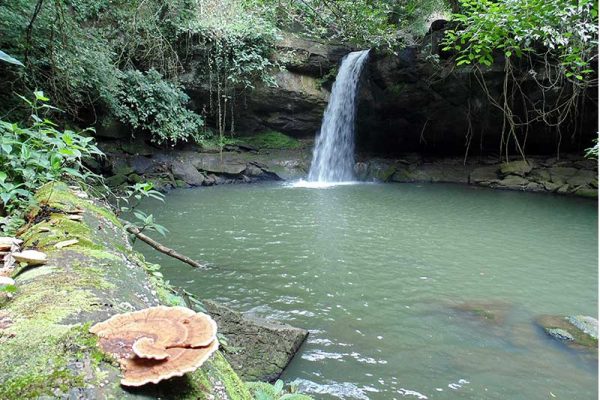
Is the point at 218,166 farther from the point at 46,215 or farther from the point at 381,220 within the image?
the point at 46,215

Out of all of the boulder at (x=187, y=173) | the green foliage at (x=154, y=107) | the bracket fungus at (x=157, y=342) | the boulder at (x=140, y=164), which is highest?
the green foliage at (x=154, y=107)

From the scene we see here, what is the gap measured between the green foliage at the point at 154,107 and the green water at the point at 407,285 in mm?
3293

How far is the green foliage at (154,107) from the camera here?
1105cm

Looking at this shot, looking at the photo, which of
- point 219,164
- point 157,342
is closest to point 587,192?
point 219,164

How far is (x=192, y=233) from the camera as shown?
6.61m

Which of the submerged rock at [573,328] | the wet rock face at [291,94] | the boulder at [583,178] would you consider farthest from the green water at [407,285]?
the wet rock face at [291,94]

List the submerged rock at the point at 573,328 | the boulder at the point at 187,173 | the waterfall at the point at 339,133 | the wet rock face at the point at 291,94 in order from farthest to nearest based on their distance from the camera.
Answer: the waterfall at the point at 339,133, the wet rock face at the point at 291,94, the boulder at the point at 187,173, the submerged rock at the point at 573,328

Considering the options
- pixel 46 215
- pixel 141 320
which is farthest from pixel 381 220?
pixel 141 320

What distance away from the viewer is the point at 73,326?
1160mm

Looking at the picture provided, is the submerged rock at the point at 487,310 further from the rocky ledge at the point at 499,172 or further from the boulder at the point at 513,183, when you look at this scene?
the boulder at the point at 513,183

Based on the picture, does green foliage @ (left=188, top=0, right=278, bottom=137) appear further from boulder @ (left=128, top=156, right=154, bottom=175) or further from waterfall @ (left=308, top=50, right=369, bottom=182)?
boulder @ (left=128, top=156, right=154, bottom=175)

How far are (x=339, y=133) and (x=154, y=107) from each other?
6.31m

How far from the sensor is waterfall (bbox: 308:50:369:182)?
45.8ft

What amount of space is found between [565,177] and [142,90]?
40.3 feet
